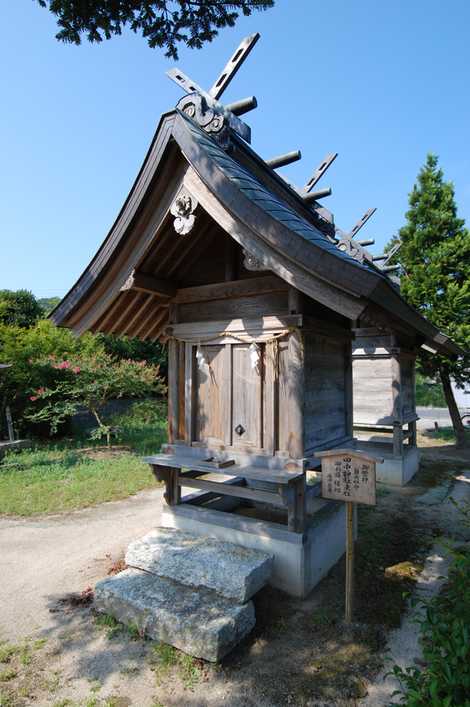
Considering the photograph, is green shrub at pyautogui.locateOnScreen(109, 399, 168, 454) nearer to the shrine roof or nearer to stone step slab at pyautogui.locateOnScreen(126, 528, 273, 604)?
stone step slab at pyautogui.locateOnScreen(126, 528, 273, 604)

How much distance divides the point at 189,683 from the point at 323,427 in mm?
2898

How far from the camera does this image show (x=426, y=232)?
12531mm

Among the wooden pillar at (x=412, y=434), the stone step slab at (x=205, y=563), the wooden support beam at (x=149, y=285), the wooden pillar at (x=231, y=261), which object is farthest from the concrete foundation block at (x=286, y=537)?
the wooden pillar at (x=412, y=434)

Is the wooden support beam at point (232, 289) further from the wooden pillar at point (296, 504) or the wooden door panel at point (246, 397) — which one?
the wooden pillar at point (296, 504)

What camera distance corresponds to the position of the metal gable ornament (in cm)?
420

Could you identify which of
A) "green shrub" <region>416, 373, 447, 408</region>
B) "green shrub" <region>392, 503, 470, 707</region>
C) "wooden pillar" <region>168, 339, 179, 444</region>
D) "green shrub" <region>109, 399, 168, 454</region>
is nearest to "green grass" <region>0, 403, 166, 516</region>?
"green shrub" <region>109, 399, 168, 454</region>

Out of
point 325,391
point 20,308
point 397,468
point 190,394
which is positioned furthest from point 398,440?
point 20,308

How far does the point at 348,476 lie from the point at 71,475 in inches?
312

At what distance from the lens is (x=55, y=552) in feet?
18.6

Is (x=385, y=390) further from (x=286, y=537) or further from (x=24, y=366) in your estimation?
(x=24, y=366)

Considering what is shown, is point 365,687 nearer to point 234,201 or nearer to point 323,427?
point 323,427

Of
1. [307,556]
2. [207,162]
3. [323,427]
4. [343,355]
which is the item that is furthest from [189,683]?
[207,162]

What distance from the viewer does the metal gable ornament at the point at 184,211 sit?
4.20 m

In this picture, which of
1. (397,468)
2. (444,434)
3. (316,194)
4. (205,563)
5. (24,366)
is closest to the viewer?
(205,563)
